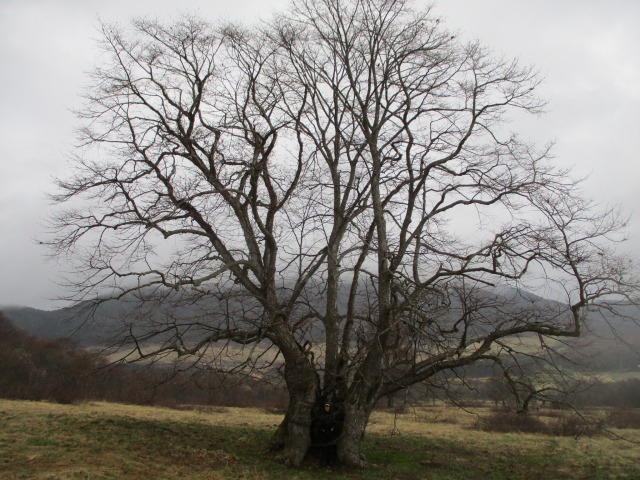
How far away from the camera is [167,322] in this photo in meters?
11.8

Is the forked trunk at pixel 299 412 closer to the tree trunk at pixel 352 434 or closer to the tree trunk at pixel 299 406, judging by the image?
the tree trunk at pixel 299 406

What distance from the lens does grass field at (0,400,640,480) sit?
9.65 metres

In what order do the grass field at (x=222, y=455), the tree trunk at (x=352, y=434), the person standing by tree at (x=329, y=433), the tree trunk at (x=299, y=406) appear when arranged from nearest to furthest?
1. the grass field at (x=222, y=455)
2. the tree trunk at (x=352, y=434)
3. the tree trunk at (x=299, y=406)
4. the person standing by tree at (x=329, y=433)

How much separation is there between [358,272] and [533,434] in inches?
543

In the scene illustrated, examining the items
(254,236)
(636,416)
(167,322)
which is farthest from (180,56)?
(636,416)

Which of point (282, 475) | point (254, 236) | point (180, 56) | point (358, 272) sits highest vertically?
point (180, 56)

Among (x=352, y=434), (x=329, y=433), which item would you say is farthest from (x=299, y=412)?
(x=352, y=434)

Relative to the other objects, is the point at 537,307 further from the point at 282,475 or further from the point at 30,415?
the point at 30,415

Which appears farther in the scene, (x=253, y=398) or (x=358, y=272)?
(x=253, y=398)

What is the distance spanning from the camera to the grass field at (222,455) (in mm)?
9648

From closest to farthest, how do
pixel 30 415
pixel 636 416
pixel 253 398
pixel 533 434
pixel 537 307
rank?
1. pixel 537 307
2. pixel 30 415
3. pixel 533 434
4. pixel 636 416
5. pixel 253 398

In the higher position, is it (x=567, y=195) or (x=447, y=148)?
(x=447, y=148)

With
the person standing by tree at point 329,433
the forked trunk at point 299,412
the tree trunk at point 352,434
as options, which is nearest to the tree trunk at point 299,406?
the forked trunk at point 299,412

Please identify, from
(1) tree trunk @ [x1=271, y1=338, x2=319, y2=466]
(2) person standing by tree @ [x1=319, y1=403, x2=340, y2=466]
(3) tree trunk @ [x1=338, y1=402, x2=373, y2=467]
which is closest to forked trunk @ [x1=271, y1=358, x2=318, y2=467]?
(1) tree trunk @ [x1=271, y1=338, x2=319, y2=466]
